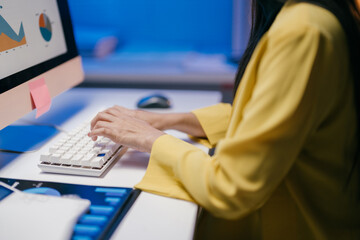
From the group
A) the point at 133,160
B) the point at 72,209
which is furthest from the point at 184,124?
the point at 72,209

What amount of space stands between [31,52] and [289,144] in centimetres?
68

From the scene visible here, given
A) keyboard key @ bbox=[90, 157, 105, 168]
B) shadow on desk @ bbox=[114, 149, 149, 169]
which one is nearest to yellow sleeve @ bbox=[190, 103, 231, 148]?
shadow on desk @ bbox=[114, 149, 149, 169]

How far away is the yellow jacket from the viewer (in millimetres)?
534

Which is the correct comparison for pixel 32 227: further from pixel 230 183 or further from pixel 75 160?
pixel 230 183

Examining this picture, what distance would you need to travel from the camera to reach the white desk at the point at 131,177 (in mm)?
574

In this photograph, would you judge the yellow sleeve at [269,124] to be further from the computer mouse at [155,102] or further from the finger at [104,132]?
the computer mouse at [155,102]

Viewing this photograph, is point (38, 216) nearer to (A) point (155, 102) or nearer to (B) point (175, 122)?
(B) point (175, 122)

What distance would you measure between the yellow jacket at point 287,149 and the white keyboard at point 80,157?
111mm

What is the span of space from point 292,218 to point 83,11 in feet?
4.63

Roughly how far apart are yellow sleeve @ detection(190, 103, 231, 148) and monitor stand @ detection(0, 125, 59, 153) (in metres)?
0.38

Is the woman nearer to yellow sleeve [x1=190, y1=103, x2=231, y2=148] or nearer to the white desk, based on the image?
the white desk

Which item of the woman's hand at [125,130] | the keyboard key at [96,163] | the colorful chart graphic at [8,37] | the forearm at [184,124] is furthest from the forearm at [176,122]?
the colorful chart graphic at [8,37]

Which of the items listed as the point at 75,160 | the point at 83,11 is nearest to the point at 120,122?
the point at 75,160

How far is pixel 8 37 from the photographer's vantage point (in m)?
0.82
